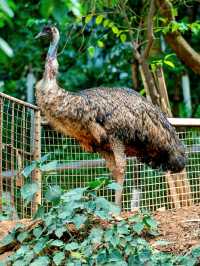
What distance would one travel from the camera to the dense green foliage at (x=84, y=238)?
4.70m

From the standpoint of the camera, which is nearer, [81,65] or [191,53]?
[191,53]

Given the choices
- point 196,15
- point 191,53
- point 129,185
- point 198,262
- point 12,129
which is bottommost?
point 198,262

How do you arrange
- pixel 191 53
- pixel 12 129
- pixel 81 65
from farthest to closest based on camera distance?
pixel 81 65
pixel 191 53
pixel 12 129

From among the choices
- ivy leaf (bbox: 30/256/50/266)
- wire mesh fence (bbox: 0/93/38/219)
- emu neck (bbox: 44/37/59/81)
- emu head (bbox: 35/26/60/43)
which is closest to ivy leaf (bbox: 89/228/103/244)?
ivy leaf (bbox: 30/256/50/266)

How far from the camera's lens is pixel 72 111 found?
6.34 metres

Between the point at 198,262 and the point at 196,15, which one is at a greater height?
the point at 196,15

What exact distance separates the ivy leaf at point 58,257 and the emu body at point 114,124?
1622 millimetres

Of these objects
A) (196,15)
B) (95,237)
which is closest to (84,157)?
(95,237)

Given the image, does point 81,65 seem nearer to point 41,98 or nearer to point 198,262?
point 41,98

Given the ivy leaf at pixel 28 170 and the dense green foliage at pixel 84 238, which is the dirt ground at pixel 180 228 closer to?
the dense green foliage at pixel 84 238

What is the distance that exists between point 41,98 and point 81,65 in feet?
27.3

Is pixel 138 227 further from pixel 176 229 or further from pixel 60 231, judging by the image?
pixel 176 229

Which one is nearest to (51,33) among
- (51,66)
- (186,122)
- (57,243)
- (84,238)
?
(51,66)

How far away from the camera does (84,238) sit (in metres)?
5.20
